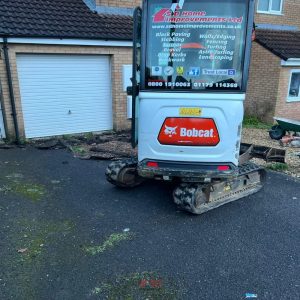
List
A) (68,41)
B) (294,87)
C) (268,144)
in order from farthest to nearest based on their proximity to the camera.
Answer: (294,87) → (268,144) → (68,41)

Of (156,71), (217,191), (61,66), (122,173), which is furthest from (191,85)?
(61,66)

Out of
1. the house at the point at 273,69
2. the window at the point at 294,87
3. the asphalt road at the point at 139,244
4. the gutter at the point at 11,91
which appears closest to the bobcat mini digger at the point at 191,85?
the asphalt road at the point at 139,244

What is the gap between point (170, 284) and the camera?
3.59 metres

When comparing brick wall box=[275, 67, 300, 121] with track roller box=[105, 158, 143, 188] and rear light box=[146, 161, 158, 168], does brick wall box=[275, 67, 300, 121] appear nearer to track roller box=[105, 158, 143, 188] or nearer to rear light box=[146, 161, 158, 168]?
track roller box=[105, 158, 143, 188]

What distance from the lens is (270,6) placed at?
14766mm

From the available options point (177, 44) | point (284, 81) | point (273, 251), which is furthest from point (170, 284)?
point (284, 81)

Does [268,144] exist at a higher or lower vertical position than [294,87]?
lower

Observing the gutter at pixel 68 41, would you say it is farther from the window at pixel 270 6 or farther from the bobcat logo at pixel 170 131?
the window at pixel 270 6

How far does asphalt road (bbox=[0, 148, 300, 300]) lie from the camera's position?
11.6 ft

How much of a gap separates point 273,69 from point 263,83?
68 centimetres

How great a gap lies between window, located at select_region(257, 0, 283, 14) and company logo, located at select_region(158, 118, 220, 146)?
11.9 m

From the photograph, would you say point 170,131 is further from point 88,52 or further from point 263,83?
point 263,83

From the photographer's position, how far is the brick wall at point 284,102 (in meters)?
12.9

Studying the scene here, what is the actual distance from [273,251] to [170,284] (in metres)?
1.52
